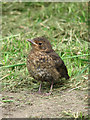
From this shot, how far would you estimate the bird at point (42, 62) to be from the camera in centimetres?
523

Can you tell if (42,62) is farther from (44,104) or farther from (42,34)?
(42,34)

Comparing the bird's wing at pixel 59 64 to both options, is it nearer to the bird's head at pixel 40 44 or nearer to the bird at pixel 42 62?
the bird at pixel 42 62

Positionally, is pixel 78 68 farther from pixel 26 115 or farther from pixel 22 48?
pixel 26 115

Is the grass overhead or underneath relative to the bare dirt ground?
overhead

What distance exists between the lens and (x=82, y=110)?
4629mm

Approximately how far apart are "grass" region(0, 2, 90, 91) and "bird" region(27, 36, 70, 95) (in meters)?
0.47

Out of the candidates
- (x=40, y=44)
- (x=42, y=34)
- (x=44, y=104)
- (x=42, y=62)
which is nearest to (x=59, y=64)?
(x=42, y=62)

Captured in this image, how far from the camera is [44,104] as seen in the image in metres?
4.88

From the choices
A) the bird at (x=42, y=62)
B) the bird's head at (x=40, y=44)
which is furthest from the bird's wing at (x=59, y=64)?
the bird's head at (x=40, y=44)

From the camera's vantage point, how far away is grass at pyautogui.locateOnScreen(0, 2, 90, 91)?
5.86 m

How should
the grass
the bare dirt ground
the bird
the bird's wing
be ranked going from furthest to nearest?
the grass → the bird's wing → the bird → the bare dirt ground

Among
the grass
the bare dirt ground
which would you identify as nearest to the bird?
the bare dirt ground

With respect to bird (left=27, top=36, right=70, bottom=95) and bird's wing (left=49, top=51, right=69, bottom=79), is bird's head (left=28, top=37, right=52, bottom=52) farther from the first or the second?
bird's wing (left=49, top=51, right=69, bottom=79)

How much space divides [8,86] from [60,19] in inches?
119
